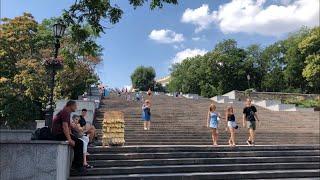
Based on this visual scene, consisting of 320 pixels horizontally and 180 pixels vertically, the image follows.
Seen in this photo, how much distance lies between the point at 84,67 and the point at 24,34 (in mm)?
7281

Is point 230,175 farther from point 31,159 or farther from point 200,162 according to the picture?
point 31,159

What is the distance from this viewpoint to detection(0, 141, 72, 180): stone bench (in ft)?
29.0

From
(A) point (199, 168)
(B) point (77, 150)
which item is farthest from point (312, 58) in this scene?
(B) point (77, 150)

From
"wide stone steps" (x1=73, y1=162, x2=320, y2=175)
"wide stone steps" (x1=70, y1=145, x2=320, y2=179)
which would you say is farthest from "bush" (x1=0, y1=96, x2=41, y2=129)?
"wide stone steps" (x1=73, y1=162, x2=320, y2=175)

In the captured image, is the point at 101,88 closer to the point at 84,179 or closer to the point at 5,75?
the point at 5,75

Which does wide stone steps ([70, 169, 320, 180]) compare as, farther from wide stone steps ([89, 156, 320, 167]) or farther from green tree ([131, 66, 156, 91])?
green tree ([131, 66, 156, 91])

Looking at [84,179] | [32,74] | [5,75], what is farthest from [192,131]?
[5,75]

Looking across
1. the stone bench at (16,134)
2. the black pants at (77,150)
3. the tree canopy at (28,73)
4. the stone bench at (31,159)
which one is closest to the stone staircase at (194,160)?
the black pants at (77,150)

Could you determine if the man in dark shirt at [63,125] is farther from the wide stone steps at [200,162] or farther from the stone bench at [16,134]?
the stone bench at [16,134]

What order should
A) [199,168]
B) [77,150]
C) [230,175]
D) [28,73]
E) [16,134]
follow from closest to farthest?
[77,150], [230,175], [199,168], [16,134], [28,73]

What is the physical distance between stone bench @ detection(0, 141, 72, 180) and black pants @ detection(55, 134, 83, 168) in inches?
21.3

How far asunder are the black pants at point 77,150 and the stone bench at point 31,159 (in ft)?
1.77

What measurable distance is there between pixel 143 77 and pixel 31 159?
9787 centimetres

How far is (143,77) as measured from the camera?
350ft
